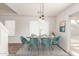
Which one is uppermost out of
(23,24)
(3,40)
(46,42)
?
(23,24)

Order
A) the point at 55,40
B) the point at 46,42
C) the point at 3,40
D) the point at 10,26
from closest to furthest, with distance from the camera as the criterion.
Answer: the point at 3,40
the point at 10,26
the point at 55,40
the point at 46,42

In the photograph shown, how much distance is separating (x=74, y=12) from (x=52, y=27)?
0.62m

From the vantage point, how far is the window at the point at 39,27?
9.21ft

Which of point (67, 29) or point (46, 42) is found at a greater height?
point (67, 29)

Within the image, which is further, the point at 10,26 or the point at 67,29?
the point at 67,29

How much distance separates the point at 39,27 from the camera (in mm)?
2865

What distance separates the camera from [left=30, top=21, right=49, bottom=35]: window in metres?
2.81

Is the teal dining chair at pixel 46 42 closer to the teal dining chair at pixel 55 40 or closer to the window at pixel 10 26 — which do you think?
the teal dining chair at pixel 55 40

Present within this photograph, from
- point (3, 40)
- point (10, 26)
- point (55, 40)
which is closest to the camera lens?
point (3, 40)

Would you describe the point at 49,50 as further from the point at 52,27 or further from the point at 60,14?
the point at 60,14

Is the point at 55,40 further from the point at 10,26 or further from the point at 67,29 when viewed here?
the point at 10,26

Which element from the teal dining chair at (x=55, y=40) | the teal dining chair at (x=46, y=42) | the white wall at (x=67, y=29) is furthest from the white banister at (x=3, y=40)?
the white wall at (x=67, y=29)

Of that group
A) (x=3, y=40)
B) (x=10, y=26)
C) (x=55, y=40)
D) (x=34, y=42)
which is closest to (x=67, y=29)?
(x=55, y=40)

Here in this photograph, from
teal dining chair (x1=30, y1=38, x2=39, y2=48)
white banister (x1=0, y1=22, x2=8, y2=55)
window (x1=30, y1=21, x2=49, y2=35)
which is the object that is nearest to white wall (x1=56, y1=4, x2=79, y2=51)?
window (x1=30, y1=21, x2=49, y2=35)
